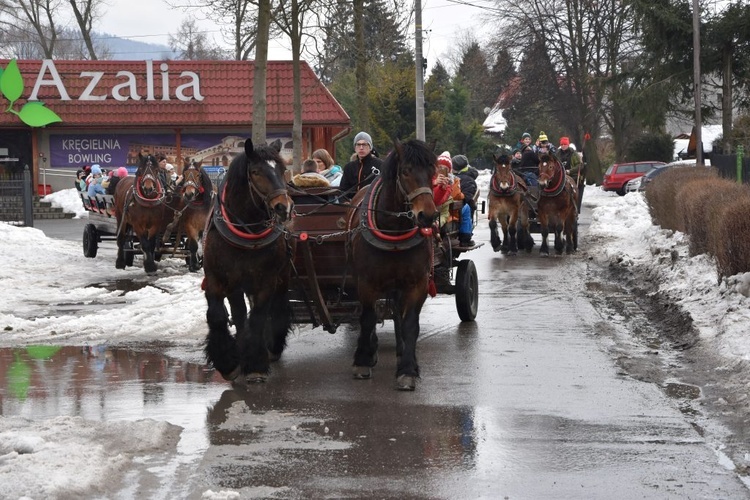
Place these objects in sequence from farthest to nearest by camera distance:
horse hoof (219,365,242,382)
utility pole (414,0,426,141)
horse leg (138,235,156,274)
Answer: utility pole (414,0,426,141), horse leg (138,235,156,274), horse hoof (219,365,242,382)

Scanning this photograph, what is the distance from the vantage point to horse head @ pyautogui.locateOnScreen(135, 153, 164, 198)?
17152 mm

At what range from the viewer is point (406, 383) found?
27.4ft

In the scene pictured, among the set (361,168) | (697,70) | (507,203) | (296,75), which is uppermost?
(697,70)

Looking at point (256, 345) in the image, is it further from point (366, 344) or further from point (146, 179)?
point (146, 179)

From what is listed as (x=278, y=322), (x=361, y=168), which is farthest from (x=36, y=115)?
(x=278, y=322)

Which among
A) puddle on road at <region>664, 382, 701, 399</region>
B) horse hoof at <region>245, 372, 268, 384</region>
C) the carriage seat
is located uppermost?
the carriage seat

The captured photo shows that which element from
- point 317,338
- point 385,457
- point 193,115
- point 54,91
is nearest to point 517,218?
point 317,338

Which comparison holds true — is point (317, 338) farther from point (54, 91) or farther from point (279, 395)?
point (54, 91)

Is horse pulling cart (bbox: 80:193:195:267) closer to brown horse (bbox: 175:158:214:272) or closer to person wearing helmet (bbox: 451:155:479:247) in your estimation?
brown horse (bbox: 175:158:214:272)

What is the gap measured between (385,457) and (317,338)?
4995 millimetres

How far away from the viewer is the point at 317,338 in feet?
37.4

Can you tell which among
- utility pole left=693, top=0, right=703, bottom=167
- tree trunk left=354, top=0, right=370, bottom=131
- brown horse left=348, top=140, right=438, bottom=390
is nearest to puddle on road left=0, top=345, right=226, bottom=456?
brown horse left=348, top=140, right=438, bottom=390

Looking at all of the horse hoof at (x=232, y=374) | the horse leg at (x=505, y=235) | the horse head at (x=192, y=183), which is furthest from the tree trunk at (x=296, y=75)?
the horse hoof at (x=232, y=374)

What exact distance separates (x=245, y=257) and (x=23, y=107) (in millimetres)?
33115
